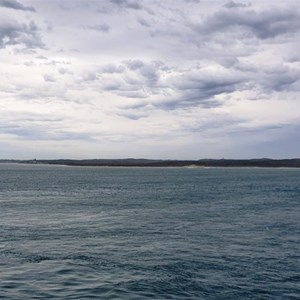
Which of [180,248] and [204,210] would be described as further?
[204,210]

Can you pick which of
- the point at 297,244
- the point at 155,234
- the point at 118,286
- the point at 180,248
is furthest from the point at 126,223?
the point at 118,286

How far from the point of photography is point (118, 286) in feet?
90.0

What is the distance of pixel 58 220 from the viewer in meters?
57.1

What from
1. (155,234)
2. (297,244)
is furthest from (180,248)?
(297,244)

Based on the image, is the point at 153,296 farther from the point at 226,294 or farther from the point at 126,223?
the point at 126,223

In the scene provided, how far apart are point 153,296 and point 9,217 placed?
3862 centimetres

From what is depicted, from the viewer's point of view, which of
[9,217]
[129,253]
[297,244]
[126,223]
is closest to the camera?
[129,253]

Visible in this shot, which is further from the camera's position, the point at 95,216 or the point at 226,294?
the point at 95,216

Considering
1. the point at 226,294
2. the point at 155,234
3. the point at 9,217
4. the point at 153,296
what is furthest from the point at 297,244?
the point at 9,217

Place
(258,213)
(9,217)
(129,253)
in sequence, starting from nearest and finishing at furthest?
Answer: (129,253) < (9,217) < (258,213)

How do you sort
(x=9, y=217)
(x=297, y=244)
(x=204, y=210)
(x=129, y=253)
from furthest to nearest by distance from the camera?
1. (x=204, y=210)
2. (x=9, y=217)
3. (x=297, y=244)
4. (x=129, y=253)

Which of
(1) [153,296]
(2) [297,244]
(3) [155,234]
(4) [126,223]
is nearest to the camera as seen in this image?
(1) [153,296]

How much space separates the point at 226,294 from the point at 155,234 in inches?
796

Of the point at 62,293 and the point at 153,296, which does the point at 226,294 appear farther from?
the point at 62,293
